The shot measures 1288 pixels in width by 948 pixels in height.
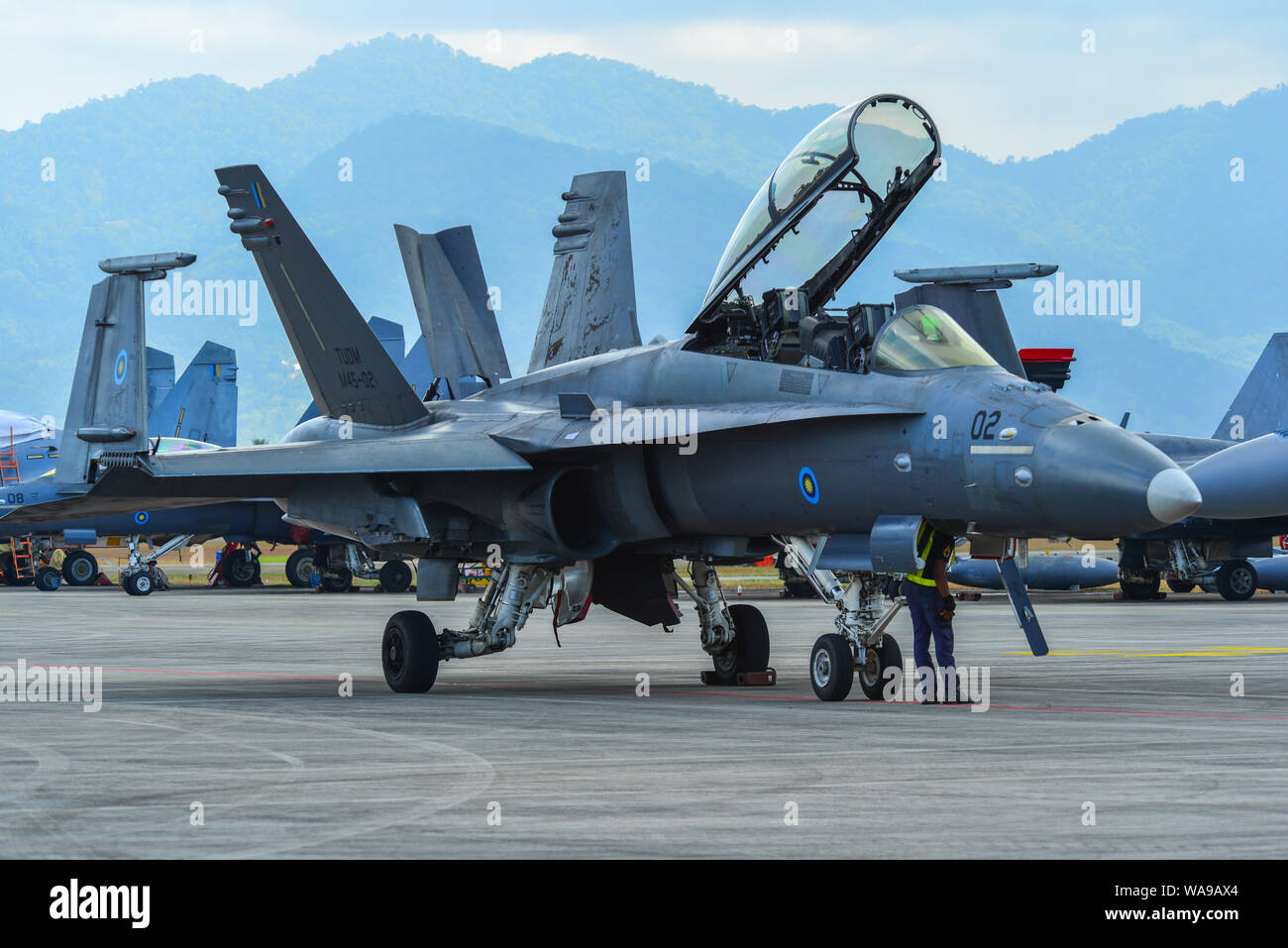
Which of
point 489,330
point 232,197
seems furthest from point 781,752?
point 489,330

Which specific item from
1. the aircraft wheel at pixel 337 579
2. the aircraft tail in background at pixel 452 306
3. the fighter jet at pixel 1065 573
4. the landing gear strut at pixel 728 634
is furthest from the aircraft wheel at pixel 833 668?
the aircraft wheel at pixel 337 579

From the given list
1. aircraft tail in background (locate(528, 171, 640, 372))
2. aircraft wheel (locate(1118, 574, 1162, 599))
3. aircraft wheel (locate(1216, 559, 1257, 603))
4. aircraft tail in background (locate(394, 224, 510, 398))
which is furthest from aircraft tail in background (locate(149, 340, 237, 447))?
aircraft tail in background (locate(528, 171, 640, 372))

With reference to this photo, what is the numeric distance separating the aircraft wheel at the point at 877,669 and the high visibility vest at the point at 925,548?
52cm

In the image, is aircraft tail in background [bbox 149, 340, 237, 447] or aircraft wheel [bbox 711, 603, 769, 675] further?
aircraft tail in background [bbox 149, 340, 237, 447]

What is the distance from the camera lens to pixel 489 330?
17172mm

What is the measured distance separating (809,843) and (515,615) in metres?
7.63

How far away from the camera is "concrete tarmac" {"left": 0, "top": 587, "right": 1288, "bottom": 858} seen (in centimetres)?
582

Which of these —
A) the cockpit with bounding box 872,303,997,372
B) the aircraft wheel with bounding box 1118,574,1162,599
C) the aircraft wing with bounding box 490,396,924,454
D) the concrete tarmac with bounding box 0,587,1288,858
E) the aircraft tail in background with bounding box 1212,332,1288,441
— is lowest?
the aircraft wheel with bounding box 1118,574,1162,599

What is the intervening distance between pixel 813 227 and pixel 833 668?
364 centimetres

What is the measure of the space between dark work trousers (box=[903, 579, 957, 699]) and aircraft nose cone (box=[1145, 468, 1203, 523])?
6.75 feet

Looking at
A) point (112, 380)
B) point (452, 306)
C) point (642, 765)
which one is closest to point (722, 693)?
point (642, 765)

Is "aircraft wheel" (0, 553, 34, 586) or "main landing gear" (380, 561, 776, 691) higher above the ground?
"main landing gear" (380, 561, 776, 691)

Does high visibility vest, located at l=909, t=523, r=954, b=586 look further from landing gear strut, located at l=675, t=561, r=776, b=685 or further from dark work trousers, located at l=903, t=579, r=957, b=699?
landing gear strut, located at l=675, t=561, r=776, b=685

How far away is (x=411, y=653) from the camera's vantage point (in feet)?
41.7
